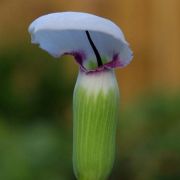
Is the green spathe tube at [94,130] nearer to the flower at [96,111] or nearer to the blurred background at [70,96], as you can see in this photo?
the flower at [96,111]

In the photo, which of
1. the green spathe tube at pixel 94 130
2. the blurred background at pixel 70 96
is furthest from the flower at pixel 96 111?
the blurred background at pixel 70 96

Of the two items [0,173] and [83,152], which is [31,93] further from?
[83,152]

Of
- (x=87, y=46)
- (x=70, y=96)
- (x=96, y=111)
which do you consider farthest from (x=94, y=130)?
(x=70, y=96)

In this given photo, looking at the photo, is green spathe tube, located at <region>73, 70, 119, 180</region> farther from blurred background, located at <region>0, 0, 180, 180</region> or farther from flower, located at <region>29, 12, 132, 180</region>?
blurred background, located at <region>0, 0, 180, 180</region>

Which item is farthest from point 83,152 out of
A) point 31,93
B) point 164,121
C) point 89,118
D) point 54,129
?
point 31,93

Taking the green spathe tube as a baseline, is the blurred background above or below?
below

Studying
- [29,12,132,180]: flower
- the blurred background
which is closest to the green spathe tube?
[29,12,132,180]: flower
